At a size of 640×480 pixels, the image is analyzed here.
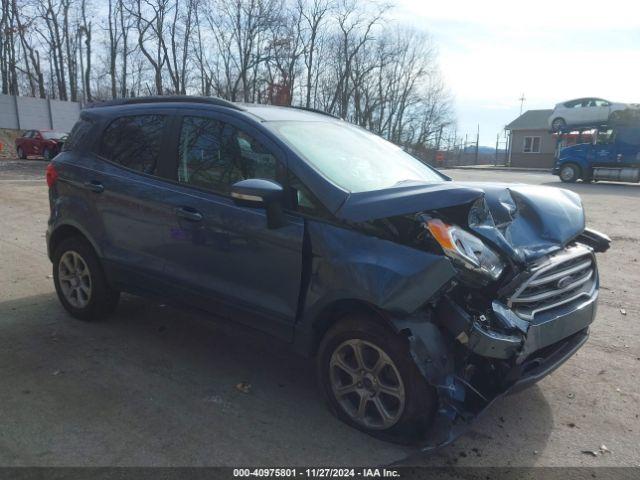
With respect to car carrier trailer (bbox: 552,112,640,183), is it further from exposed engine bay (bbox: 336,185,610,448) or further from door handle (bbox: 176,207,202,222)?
door handle (bbox: 176,207,202,222)

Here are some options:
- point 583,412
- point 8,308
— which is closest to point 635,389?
point 583,412

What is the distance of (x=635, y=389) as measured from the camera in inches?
143

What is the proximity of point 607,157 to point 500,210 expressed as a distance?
22.7m

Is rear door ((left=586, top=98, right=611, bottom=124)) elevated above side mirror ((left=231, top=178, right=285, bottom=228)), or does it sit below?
above

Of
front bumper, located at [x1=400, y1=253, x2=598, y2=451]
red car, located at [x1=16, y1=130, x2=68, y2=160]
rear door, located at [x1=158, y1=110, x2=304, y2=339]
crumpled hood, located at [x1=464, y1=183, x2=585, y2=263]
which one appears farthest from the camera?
red car, located at [x1=16, y1=130, x2=68, y2=160]

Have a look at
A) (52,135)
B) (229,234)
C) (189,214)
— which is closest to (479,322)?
(229,234)

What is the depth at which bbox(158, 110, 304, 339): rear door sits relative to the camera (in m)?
3.22

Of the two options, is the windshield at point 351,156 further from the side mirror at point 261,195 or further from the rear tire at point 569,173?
the rear tire at point 569,173

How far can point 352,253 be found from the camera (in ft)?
9.43

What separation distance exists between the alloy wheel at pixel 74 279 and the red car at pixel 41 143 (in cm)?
2342

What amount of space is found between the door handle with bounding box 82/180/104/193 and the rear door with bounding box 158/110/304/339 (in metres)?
0.84

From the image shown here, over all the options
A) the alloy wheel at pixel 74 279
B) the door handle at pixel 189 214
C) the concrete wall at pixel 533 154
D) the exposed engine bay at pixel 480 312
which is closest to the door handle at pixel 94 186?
the alloy wheel at pixel 74 279

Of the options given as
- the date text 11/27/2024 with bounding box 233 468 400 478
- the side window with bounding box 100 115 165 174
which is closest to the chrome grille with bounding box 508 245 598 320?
the date text 11/27/2024 with bounding box 233 468 400 478

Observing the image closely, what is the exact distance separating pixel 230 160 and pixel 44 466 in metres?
2.10
